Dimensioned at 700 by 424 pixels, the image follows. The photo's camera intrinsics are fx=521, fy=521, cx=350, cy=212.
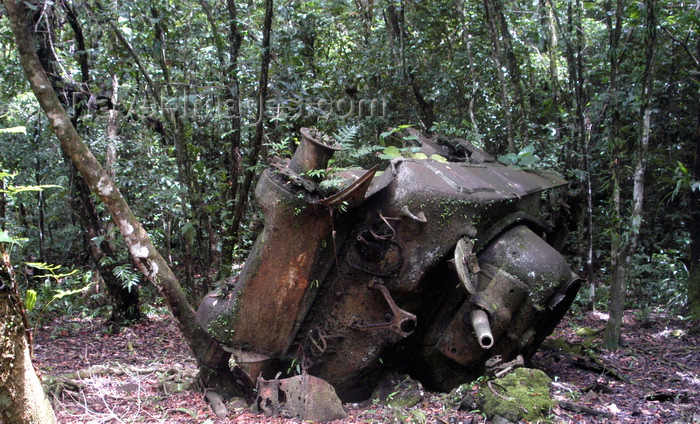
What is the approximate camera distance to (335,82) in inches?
396

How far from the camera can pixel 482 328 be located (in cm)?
438

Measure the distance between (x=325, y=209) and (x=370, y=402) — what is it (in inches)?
75.6

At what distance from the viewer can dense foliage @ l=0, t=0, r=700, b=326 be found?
6828mm

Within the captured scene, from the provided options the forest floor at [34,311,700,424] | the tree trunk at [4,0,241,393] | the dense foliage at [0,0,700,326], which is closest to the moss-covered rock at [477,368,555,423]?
the forest floor at [34,311,700,424]

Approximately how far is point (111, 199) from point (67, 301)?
486cm

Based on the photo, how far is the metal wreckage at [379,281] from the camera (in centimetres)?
470

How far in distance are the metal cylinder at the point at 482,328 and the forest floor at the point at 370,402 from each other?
0.59m

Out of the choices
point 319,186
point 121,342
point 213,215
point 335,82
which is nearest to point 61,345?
point 121,342

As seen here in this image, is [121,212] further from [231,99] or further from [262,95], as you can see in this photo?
[231,99]

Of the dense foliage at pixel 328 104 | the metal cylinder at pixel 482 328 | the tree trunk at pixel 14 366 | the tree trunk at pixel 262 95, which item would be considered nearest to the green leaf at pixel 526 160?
the dense foliage at pixel 328 104

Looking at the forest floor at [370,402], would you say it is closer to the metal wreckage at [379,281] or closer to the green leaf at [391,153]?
the metal wreckage at [379,281]

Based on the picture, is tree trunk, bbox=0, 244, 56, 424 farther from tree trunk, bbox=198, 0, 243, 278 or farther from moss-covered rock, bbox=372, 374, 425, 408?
tree trunk, bbox=198, 0, 243, 278

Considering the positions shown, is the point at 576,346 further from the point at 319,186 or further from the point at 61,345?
the point at 61,345

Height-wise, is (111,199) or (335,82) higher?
(335,82)
